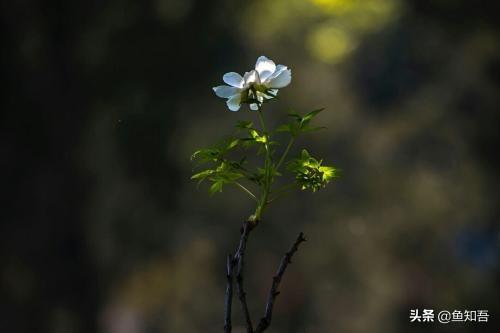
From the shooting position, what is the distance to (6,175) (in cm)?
542

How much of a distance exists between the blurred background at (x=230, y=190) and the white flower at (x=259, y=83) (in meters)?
3.78

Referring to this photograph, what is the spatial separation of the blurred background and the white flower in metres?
3.78

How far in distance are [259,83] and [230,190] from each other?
621 cm

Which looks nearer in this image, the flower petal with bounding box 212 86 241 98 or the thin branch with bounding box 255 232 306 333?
the thin branch with bounding box 255 232 306 333

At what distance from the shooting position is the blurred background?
5398 millimetres

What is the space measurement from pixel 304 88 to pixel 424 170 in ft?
4.50

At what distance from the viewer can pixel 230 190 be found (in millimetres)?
7109

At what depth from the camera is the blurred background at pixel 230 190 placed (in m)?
5.40

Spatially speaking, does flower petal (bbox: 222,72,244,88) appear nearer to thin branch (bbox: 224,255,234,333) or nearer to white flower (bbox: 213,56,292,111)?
white flower (bbox: 213,56,292,111)

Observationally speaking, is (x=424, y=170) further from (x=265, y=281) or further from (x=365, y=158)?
(x=265, y=281)

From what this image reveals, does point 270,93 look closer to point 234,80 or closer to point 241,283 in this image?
point 234,80
